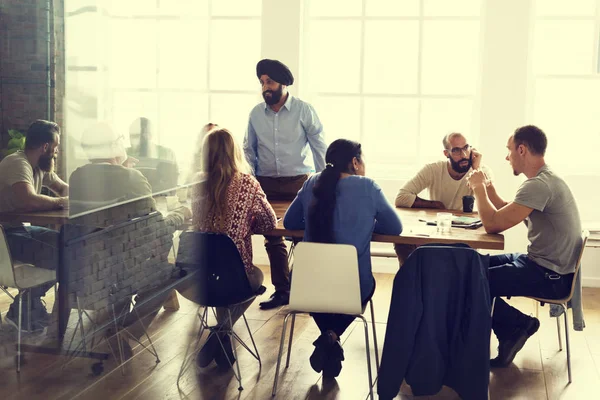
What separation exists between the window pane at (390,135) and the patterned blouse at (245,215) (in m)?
2.90

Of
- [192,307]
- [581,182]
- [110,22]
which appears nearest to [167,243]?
[192,307]

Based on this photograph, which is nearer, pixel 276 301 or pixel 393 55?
pixel 276 301

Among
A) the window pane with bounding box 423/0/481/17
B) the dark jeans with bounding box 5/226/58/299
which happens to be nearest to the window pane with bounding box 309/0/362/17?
the window pane with bounding box 423/0/481/17

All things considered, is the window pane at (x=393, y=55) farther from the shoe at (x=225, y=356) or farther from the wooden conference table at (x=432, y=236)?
the shoe at (x=225, y=356)

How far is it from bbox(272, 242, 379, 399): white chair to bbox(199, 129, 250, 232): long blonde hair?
60cm

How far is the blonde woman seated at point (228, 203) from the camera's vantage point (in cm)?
390

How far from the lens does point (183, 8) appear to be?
3230 mm

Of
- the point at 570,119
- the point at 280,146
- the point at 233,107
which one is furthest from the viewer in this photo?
the point at 233,107

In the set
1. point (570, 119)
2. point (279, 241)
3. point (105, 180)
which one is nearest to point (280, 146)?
point (279, 241)

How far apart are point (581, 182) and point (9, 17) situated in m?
5.43

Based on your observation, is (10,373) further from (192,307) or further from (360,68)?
(360,68)

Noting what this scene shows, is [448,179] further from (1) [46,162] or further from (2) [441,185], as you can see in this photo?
(1) [46,162]

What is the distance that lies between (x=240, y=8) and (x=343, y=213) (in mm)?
3691

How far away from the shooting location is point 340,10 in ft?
22.2
